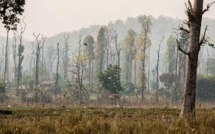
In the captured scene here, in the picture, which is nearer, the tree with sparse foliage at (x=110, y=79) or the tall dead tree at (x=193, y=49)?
the tall dead tree at (x=193, y=49)

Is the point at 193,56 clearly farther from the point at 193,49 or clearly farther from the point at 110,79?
the point at 110,79

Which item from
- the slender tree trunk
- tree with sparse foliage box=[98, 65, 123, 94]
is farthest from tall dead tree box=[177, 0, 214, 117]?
tree with sparse foliage box=[98, 65, 123, 94]

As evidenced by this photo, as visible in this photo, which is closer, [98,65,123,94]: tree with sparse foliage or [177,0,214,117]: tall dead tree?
[177,0,214,117]: tall dead tree

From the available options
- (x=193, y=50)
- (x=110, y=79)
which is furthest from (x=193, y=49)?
(x=110, y=79)

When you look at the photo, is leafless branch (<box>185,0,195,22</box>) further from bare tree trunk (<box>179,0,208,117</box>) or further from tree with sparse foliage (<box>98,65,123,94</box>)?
tree with sparse foliage (<box>98,65,123,94</box>)

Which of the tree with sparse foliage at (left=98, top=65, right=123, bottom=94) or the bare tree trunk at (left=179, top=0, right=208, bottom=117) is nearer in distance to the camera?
the bare tree trunk at (left=179, top=0, right=208, bottom=117)

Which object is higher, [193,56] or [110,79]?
[193,56]

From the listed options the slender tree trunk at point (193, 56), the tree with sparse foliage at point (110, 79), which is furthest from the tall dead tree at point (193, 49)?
the tree with sparse foliage at point (110, 79)

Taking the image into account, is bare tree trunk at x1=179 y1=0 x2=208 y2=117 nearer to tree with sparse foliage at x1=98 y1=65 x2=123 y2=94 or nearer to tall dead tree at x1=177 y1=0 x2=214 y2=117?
tall dead tree at x1=177 y1=0 x2=214 y2=117

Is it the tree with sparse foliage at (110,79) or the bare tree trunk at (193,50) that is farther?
the tree with sparse foliage at (110,79)

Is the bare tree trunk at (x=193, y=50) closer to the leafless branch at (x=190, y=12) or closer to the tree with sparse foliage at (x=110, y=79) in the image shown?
the leafless branch at (x=190, y=12)

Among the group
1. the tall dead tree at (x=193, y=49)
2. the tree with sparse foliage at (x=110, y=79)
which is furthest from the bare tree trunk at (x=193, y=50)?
the tree with sparse foliage at (x=110, y=79)

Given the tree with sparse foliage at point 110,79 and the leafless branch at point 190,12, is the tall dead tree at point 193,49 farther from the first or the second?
the tree with sparse foliage at point 110,79

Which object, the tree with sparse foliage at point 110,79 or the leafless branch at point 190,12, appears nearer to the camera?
the leafless branch at point 190,12
